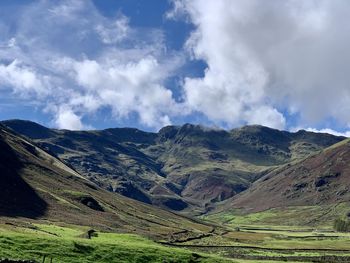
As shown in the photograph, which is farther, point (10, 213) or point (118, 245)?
point (10, 213)

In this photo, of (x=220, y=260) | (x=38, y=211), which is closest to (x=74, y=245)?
(x=220, y=260)

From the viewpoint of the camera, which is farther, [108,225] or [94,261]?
[108,225]

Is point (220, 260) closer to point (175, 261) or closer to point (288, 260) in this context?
point (175, 261)

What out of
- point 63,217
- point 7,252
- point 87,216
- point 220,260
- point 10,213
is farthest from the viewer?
point 87,216

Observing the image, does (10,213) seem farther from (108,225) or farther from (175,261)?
(175,261)

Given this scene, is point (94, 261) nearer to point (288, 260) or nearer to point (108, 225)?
point (288, 260)

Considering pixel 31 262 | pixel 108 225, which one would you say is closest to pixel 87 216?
pixel 108 225

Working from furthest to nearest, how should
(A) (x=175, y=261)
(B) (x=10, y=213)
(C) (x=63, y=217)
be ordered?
(C) (x=63, y=217) → (B) (x=10, y=213) → (A) (x=175, y=261)

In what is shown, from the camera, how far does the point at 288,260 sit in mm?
116625

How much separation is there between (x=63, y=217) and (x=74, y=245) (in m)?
114

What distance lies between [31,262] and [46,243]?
14.7 metres

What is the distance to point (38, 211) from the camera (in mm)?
187250

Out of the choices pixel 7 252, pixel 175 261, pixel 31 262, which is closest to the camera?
pixel 31 262

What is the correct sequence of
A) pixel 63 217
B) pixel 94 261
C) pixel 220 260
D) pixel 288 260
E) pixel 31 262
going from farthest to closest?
pixel 63 217 → pixel 288 260 → pixel 220 260 → pixel 94 261 → pixel 31 262
